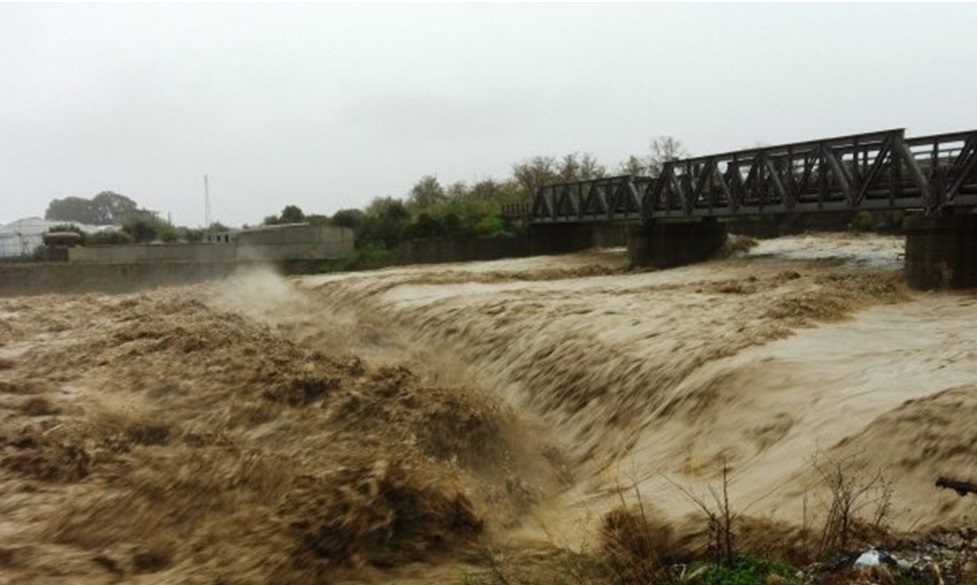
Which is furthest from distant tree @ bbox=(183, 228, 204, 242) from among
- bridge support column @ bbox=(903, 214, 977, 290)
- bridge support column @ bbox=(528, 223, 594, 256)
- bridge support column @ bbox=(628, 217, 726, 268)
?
bridge support column @ bbox=(903, 214, 977, 290)

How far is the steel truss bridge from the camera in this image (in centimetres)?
1605

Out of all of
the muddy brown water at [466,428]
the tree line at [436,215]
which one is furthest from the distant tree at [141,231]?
the muddy brown water at [466,428]

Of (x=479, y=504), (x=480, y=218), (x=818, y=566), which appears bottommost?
(x=479, y=504)

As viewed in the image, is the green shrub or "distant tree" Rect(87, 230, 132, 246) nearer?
the green shrub

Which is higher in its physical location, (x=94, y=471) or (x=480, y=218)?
(x=480, y=218)

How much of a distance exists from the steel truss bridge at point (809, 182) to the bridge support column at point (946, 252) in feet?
1.56

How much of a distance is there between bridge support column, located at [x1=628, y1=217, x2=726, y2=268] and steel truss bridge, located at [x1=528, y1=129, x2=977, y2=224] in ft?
1.83

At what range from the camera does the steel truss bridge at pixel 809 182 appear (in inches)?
632

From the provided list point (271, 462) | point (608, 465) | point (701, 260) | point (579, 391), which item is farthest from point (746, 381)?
point (701, 260)

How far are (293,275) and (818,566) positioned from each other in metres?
32.8

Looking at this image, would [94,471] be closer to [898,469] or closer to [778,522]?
[778,522]

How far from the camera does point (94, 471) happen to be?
7.83m

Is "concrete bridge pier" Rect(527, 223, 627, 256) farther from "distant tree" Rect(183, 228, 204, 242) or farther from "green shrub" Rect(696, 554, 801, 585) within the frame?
"green shrub" Rect(696, 554, 801, 585)

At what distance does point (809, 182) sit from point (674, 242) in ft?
21.2
